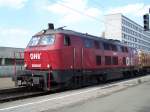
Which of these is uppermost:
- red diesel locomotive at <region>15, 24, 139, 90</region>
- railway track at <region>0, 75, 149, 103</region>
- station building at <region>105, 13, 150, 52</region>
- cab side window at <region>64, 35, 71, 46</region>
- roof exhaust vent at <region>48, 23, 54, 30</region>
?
station building at <region>105, 13, 150, 52</region>

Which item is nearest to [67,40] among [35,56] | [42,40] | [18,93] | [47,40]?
[47,40]

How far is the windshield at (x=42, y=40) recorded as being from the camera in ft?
60.6

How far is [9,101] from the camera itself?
14.3m

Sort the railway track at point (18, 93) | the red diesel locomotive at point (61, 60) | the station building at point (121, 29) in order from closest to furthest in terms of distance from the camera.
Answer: the railway track at point (18, 93) < the red diesel locomotive at point (61, 60) < the station building at point (121, 29)

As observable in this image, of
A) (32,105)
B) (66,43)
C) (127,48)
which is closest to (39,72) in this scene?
(66,43)

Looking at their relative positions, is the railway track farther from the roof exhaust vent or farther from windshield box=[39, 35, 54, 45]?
the roof exhaust vent

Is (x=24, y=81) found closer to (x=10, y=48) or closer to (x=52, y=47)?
(x=52, y=47)

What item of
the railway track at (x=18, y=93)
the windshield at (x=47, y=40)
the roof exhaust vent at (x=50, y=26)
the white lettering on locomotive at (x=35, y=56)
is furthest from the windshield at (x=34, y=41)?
the railway track at (x=18, y=93)

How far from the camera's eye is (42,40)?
62.2 feet

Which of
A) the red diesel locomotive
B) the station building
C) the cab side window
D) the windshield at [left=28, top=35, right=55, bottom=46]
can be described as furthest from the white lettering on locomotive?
the station building

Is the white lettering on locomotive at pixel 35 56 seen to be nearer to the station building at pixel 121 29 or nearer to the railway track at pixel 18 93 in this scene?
the railway track at pixel 18 93

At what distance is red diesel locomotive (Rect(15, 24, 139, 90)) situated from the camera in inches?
686

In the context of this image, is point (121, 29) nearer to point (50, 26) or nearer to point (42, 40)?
point (50, 26)

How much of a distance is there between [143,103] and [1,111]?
5.95 m
